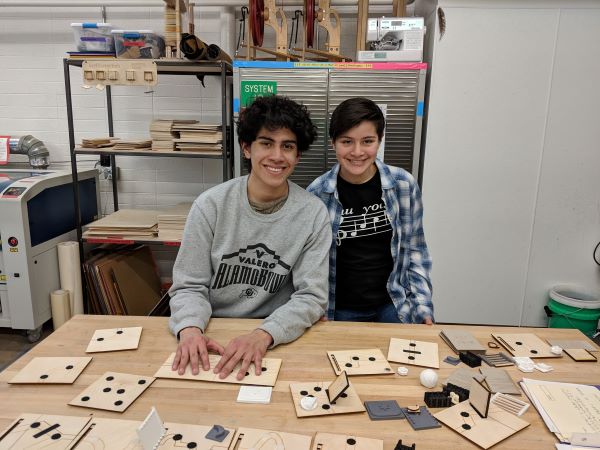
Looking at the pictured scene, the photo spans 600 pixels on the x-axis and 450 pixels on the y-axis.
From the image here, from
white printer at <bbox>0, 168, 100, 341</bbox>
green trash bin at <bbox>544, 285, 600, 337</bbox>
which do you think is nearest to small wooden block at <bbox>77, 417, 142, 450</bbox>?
white printer at <bbox>0, 168, 100, 341</bbox>

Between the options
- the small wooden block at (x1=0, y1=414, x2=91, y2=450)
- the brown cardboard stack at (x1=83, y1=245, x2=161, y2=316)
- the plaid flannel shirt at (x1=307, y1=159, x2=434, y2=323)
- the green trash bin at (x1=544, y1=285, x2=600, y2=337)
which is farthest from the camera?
the brown cardboard stack at (x1=83, y1=245, x2=161, y2=316)

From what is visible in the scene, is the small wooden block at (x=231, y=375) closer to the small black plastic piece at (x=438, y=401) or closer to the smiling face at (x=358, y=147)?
the small black plastic piece at (x=438, y=401)

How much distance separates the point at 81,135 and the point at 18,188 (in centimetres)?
82

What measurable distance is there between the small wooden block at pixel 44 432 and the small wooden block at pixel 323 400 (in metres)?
0.41

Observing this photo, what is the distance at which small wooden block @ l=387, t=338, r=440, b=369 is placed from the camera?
3.62ft

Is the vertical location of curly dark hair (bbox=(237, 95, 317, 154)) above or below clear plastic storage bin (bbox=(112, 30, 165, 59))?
below

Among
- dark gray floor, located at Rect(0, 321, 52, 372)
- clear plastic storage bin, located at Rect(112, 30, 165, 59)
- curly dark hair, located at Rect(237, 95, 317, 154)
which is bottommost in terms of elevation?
dark gray floor, located at Rect(0, 321, 52, 372)

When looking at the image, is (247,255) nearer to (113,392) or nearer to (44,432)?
(113,392)

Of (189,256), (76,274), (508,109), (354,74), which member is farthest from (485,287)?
(76,274)

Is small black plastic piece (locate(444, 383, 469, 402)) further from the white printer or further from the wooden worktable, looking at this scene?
the white printer

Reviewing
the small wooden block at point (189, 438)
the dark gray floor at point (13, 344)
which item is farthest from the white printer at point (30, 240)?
the small wooden block at point (189, 438)

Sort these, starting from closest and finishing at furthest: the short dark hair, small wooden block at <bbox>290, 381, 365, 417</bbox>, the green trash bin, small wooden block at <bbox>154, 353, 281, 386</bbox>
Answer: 1. small wooden block at <bbox>290, 381, 365, 417</bbox>
2. small wooden block at <bbox>154, 353, 281, 386</bbox>
3. the short dark hair
4. the green trash bin

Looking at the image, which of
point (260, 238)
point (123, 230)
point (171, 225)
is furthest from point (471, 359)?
point (123, 230)

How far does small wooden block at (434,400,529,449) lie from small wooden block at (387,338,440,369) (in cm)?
Result: 17
